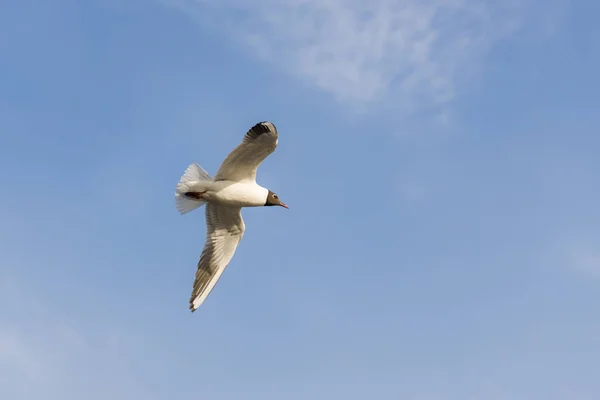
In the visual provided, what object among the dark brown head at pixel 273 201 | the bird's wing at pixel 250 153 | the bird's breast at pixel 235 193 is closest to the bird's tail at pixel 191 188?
the bird's breast at pixel 235 193

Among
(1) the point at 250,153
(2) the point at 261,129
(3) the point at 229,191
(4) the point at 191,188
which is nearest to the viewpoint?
(2) the point at 261,129

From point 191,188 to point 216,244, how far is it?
6.55 ft

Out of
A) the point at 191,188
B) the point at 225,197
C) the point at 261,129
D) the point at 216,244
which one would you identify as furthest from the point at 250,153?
the point at 216,244

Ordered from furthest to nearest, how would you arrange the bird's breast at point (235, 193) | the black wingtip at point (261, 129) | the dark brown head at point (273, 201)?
1. the dark brown head at point (273, 201)
2. the bird's breast at point (235, 193)
3. the black wingtip at point (261, 129)

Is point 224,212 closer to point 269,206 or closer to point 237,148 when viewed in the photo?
point 269,206

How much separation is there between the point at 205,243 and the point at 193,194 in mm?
1785

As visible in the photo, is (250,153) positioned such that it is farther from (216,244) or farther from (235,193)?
(216,244)

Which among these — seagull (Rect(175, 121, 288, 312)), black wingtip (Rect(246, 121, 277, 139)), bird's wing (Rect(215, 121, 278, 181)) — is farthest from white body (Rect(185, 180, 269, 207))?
black wingtip (Rect(246, 121, 277, 139))

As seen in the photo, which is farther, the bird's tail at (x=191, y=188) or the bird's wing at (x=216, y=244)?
the bird's wing at (x=216, y=244)

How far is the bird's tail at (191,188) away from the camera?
2059cm

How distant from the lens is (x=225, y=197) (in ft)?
67.0

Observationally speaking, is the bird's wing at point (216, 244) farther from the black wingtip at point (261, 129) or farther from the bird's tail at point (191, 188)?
the black wingtip at point (261, 129)

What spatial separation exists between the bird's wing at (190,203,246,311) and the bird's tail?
2.10 ft

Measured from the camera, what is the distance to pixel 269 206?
21.7 meters
